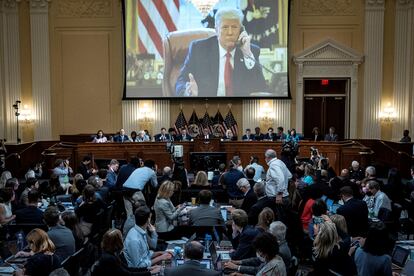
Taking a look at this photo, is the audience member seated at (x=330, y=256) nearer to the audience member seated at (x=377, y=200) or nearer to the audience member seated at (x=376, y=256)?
the audience member seated at (x=376, y=256)

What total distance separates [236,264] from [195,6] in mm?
15168

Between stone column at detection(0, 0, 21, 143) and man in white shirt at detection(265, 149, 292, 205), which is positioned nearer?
man in white shirt at detection(265, 149, 292, 205)

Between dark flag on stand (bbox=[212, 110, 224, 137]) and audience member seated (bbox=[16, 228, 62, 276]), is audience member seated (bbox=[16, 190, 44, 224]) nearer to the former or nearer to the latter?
audience member seated (bbox=[16, 228, 62, 276])

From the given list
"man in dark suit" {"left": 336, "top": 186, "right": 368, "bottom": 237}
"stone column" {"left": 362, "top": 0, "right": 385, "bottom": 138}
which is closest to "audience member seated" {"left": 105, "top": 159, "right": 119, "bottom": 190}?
"man in dark suit" {"left": 336, "top": 186, "right": 368, "bottom": 237}

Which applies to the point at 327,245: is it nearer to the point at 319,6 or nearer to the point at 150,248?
the point at 150,248

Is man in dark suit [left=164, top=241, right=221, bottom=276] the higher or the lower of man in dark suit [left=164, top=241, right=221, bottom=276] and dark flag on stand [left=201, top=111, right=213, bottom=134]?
the lower

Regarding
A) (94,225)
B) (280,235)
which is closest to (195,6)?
(94,225)

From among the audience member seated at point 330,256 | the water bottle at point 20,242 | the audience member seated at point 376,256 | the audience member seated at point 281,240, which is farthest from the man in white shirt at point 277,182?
the water bottle at point 20,242

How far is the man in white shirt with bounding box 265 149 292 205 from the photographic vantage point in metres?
9.46

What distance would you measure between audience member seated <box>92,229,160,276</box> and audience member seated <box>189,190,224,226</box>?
6.11 feet

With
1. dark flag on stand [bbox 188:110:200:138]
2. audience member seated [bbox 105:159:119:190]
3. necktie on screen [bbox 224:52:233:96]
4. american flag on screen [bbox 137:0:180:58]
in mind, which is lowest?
audience member seated [bbox 105:159:119:190]

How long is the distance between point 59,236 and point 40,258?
1.19 metres

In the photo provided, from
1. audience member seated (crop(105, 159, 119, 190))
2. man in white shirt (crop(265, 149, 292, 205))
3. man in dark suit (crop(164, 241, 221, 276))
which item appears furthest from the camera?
audience member seated (crop(105, 159, 119, 190))

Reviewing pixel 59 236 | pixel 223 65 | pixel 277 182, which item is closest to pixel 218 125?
pixel 223 65
